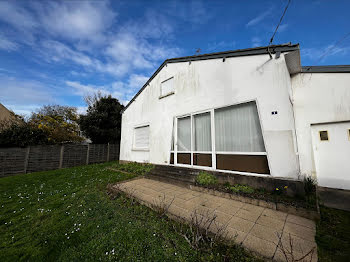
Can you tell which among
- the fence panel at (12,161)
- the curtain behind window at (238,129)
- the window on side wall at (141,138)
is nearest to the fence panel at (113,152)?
the window on side wall at (141,138)

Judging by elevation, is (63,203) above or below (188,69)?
below

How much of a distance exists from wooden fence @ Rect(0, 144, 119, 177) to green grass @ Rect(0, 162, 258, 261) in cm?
642

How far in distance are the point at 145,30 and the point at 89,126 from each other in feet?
36.6

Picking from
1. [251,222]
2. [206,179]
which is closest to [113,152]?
[206,179]

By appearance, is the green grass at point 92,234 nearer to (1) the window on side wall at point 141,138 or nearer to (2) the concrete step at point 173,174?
(2) the concrete step at point 173,174

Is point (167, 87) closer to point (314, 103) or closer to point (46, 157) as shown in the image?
point (314, 103)

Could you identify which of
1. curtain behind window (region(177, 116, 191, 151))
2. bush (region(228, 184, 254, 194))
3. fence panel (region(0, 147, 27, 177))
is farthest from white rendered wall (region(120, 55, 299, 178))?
fence panel (region(0, 147, 27, 177))

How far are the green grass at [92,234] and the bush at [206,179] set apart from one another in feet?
6.55

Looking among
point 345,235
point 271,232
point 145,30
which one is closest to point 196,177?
point 271,232

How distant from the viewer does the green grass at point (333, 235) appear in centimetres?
174

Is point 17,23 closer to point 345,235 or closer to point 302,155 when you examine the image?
point 345,235

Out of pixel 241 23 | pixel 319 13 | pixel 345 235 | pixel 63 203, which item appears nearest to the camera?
pixel 345 235

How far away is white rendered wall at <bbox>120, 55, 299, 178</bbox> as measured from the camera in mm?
3736

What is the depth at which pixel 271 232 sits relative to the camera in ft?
7.18
